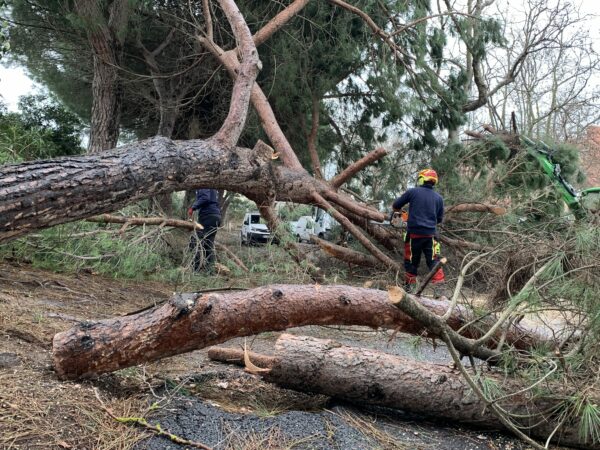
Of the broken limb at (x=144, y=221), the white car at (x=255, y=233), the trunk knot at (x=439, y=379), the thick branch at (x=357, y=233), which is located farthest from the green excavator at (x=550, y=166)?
the broken limb at (x=144, y=221)

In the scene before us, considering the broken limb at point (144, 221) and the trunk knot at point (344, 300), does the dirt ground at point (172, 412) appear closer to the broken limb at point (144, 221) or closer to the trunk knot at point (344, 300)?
the trunk knot at point (344, 300)

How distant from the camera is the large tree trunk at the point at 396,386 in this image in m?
2.95

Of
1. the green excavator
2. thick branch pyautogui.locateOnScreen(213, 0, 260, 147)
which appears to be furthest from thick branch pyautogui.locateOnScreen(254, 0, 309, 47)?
the green excavator

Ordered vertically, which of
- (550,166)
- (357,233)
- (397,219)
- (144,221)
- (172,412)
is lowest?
(172,412)

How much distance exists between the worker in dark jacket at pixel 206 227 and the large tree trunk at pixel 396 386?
2672 mm

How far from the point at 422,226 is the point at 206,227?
255 centimetres

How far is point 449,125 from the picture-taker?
8.41m

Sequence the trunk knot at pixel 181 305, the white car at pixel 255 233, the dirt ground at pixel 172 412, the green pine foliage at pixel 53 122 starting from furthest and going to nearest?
the green pine foliage at pixel 53 122 → the white car at pixel 255 233 → the trunk knot at pixel 181 305 → the dirt ground at pixel 172 412

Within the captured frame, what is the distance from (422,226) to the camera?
6.14 m

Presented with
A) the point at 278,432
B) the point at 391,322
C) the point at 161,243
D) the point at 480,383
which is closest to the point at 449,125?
the point at 161,243

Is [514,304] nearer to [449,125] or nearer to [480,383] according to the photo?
[480,383]

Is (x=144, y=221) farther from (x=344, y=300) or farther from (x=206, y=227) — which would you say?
(x=344, y=300)

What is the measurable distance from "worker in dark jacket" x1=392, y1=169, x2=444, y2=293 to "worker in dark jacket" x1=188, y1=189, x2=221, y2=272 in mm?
2193

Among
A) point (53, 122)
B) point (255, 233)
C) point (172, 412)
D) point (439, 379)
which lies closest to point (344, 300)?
point (439, 379)
